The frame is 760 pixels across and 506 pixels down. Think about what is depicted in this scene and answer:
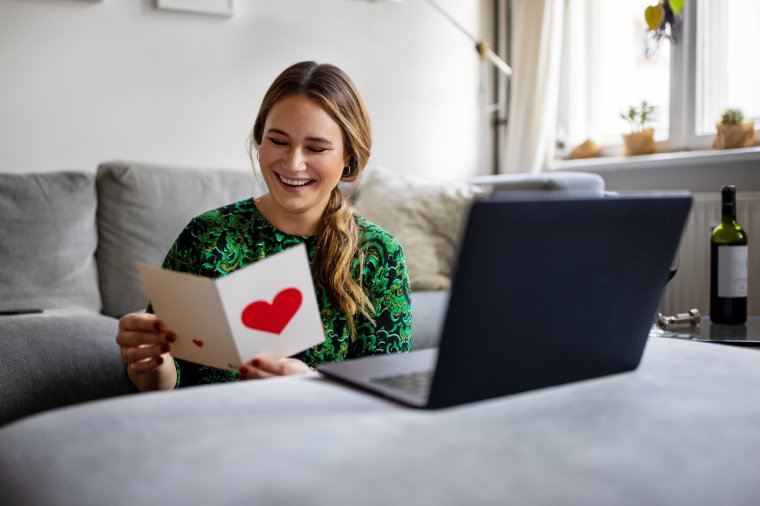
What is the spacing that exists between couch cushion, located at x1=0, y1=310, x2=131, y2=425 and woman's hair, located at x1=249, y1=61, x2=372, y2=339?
460mm

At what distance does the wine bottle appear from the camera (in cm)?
187

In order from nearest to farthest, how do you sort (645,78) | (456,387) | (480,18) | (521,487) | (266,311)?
1. (521,487)
2. (456,387)
3. (266,311)
4. (645,78)
5. (480,18)

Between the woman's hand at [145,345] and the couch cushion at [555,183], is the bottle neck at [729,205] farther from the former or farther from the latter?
the woman's hand at [145,345]

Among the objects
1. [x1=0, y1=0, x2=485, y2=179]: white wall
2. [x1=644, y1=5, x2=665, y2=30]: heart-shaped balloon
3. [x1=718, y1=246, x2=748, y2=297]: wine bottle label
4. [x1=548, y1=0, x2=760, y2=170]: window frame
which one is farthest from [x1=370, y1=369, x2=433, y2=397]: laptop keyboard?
[x1=548, y1=0, x2=760, y2=170]: window frame

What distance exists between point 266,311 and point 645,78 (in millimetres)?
2774

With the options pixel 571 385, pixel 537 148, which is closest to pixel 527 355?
pixel 571 385

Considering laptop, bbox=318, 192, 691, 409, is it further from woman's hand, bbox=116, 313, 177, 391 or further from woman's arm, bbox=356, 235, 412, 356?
woman's arm, bbox=356, 235, 412, 356

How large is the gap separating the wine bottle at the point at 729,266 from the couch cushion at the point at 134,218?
58.7 inches

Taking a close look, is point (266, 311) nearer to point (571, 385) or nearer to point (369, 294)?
point (571, 385)

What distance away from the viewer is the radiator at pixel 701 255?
2.69 m

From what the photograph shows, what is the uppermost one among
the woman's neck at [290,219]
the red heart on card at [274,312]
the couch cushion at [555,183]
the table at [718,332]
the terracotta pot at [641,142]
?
the terracotta pot at [641,142]

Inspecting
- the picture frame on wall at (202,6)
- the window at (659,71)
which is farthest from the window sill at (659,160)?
the picture frame on wall at (202,6)

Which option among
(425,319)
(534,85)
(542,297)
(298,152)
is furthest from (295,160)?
(534,85)

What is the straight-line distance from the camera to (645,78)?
10.6 feet
